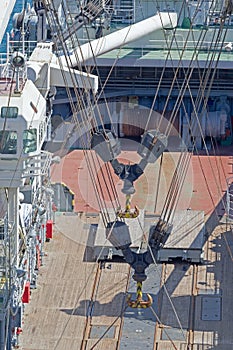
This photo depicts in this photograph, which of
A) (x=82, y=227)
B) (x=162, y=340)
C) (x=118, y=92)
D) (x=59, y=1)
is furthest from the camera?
(x=118, y=92)

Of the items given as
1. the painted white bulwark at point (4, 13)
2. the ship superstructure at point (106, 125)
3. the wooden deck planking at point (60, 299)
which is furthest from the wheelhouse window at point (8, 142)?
the painted white bulwark at point (4, 13)

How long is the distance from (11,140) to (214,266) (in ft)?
12.2

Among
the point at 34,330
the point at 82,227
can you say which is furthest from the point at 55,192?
the point at 34,330

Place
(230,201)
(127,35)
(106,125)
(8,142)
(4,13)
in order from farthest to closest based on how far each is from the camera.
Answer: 1. (106,125)
2. (127,35)
3. (4,13)
4. (230,201)
5. (8,142)

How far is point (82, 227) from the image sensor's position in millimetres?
21422

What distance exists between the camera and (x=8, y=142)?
17.9 m

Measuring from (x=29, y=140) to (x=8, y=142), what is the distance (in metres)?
0.28

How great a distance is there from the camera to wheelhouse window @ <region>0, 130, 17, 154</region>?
1783 centimetres

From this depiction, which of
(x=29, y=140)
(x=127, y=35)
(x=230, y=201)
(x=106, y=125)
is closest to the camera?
(x=29, y=140)

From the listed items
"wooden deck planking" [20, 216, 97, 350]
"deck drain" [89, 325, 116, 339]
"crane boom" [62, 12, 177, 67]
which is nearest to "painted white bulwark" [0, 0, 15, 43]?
"crane boom" [62, 12, 177, 67]

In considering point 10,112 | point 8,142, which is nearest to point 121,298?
point 8,142

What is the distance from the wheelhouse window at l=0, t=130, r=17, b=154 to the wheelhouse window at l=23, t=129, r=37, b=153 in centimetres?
12

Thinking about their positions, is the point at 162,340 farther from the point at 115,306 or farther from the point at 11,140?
the point at 11,140

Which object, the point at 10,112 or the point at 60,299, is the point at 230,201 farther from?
the point at 10,112
